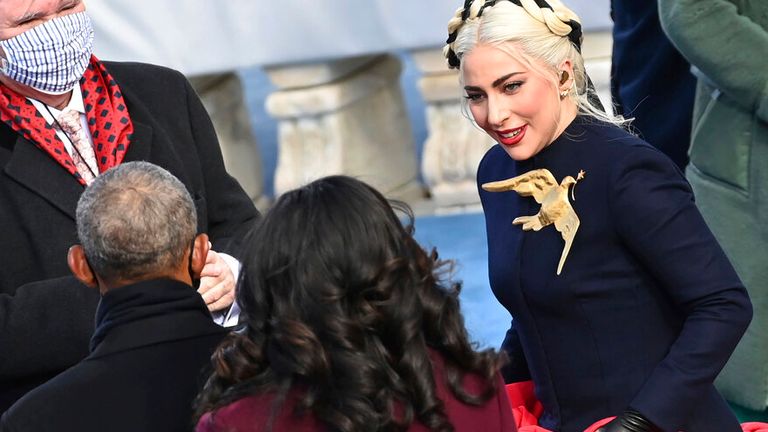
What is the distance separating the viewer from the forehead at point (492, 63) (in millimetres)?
2045

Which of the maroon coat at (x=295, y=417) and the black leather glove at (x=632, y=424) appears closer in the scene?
the maroon coat at (x=295, y=417)

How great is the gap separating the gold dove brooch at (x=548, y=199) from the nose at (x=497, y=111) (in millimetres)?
104

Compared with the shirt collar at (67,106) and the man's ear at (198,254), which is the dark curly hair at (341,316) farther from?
the shirt collar at (67,106)

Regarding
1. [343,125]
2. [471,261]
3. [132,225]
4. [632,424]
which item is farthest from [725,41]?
[343,125]

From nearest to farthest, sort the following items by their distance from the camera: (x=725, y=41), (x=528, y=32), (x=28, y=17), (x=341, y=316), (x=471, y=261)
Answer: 1. (x=341, y=316)
2. (x=528, y=32)
3. (x=28, y=17)
4. (x=725, y=41)
5. (x=471, y=261)

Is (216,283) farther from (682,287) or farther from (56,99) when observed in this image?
(682,287)

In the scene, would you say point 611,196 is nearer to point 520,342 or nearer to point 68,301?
point 520,342

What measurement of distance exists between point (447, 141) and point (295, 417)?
3.85 metres

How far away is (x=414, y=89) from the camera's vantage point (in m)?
7.56

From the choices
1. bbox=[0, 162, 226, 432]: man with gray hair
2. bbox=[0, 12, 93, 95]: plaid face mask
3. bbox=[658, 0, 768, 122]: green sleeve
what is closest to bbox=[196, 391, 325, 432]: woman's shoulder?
A: bbox=[0, 162, 226, 432]: man with gray hair

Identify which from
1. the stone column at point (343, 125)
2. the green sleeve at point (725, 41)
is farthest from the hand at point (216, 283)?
the stone column at point (343, 125)

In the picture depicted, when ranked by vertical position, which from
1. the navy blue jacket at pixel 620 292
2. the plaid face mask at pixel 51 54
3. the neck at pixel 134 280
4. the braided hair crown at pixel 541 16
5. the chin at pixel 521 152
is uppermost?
the braided hair crown at pixel 541 16

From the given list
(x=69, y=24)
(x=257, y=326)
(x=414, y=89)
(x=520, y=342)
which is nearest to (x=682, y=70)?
(x=520, y=342)

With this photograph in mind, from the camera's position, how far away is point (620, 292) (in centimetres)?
202
